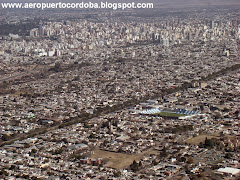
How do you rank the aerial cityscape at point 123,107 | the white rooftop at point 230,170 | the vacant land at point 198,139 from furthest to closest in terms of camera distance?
the vacant land at point 198,139 → the aerial cityscape at point 123,107 → the white rooftop at point 230,170

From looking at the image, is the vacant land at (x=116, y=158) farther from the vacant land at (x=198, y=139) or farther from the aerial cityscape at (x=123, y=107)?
the vacant land at (x=198, y=139)

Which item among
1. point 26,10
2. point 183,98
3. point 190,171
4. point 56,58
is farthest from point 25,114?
point 26,10

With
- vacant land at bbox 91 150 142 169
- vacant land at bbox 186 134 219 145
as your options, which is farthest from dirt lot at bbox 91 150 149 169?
vacant land at bbox 186 134 219 145

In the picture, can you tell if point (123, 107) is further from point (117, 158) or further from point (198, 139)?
point (117, 158)

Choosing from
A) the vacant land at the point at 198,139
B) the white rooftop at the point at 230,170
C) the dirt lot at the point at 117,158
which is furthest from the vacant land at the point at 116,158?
the white rooftop at the point at 230,170

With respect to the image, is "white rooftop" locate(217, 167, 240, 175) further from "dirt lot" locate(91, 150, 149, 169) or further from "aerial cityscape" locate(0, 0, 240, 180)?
"dirt lot" locate(91, 150, 149, 169)

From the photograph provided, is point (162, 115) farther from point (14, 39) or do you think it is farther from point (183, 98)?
point (14, 39)
